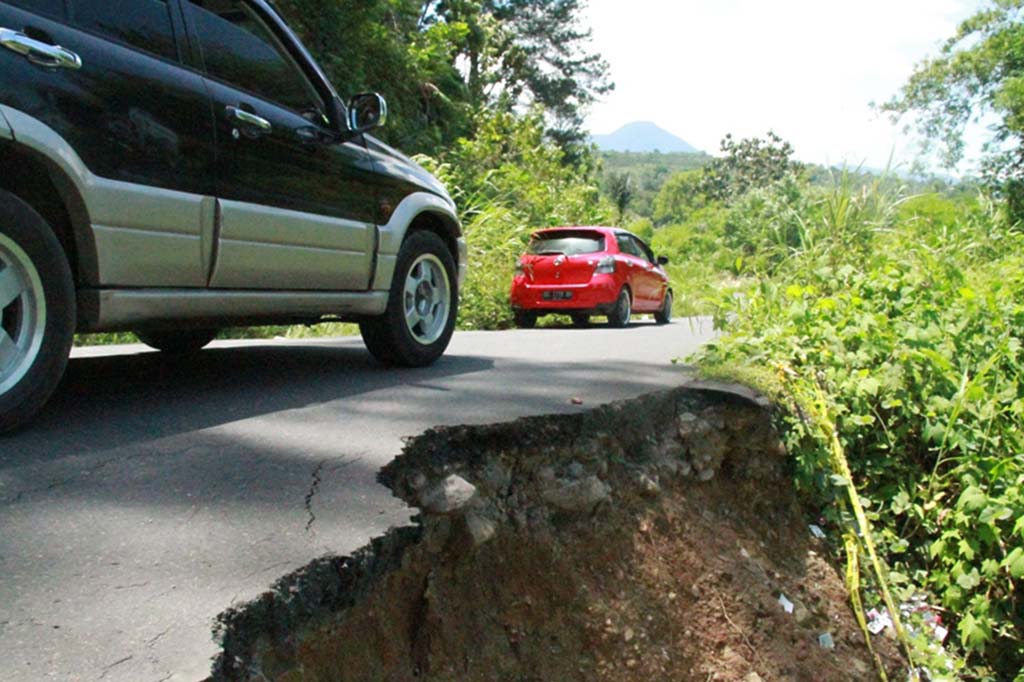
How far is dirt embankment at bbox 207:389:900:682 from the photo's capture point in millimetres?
2420

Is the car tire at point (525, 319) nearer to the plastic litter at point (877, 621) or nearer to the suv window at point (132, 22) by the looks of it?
the plastic litter at point (877, 621)

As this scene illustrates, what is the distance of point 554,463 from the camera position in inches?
148

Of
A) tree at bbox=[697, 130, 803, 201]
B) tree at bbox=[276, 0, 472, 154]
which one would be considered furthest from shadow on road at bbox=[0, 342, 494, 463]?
tree at bbox=[697, 130, 803, 201]

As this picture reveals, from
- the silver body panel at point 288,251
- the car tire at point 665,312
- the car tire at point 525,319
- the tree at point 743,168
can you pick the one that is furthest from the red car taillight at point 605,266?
the tree at point 743,168

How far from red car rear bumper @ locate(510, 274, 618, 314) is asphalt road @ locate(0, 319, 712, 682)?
652 centimetres

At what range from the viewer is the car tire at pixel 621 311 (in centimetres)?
1257

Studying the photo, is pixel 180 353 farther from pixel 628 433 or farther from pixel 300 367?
pixel 628 433

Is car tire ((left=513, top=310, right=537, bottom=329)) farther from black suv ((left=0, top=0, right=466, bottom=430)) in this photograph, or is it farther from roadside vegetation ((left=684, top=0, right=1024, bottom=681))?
black suv ((left=0, top=0, right=466, bottom=430))

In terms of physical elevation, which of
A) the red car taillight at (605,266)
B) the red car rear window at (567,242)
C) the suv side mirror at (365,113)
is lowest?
the red car taillight at (605,266)

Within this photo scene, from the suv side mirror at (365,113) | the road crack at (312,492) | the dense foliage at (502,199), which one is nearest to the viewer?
the road crack at (312,492)

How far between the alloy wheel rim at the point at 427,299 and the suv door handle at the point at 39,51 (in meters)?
2.38

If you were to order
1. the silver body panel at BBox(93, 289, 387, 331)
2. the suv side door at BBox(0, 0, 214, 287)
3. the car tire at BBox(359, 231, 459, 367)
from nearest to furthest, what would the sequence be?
the suv side door at BBox(0, 0, 214, 287) < the silver body panel at BBox(93, 289, 387, 331) < the car tire at BBox(359, 231, 459, 367)

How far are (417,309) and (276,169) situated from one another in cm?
149

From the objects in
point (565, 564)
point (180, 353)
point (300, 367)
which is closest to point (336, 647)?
point (565, 564)
